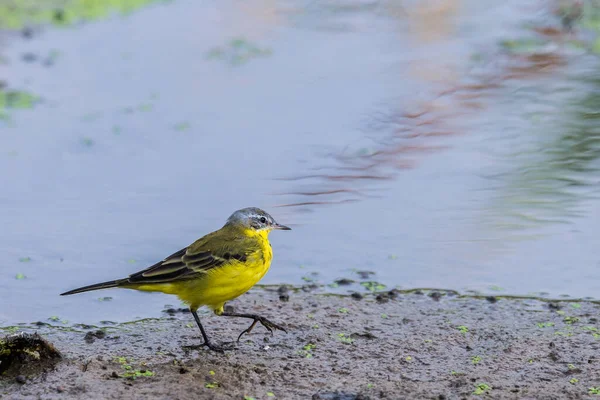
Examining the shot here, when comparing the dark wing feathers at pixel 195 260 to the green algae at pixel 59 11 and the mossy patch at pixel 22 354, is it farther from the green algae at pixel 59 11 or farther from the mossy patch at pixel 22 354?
the green algae at pixel 59 11

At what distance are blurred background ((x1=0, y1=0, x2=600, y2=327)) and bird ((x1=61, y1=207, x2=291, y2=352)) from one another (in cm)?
65

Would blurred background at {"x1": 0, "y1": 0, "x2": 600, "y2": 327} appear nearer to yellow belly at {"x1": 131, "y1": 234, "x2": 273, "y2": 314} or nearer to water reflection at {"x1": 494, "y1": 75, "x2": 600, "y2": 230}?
water reflection at {"x1": 494, "y1": 75, "x2": 600, "y2": 230}

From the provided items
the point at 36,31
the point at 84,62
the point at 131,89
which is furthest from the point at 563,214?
the point at 36,31

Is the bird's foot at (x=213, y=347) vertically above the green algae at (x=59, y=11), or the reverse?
the green algae at (x=59, y=11)

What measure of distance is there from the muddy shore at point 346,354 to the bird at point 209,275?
23cm

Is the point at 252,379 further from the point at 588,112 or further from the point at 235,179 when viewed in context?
the point at 588,112

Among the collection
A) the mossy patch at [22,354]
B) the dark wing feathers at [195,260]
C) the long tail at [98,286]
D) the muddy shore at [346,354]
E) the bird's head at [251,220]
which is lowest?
the muddy shore at [346,354]

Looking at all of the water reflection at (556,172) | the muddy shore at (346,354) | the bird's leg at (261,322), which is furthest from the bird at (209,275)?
the water reflection at (556,172)

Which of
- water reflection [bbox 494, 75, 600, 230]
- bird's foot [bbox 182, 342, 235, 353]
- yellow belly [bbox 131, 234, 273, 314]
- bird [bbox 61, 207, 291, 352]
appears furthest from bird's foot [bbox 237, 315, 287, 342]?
water reflection [bbox 494, 75, 600, 230]

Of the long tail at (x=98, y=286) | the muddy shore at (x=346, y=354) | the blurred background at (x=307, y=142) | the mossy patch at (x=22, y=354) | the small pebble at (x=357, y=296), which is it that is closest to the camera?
the muddy shore at (x=346, y=354)

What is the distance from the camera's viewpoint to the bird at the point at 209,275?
6508 mm

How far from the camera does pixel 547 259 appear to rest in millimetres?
7902

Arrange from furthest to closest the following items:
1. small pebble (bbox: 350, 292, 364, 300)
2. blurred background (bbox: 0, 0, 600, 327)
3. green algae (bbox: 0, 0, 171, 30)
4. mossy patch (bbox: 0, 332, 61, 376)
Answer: green algae (bbox: 0, 0, 171, 30) < blurred background (bbox: 0, 0, 600, 327) < small pebble (bbox: 350, 292, 364, 300) < mossy patch (bbox: 0, 332, 61, 376)

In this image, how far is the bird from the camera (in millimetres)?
6508
